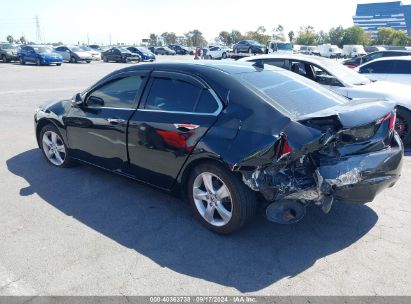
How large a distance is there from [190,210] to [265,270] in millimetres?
1297

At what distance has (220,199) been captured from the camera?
3.36m

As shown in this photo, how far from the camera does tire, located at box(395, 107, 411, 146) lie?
629 cm

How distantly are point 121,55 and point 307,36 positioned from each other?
296 ft


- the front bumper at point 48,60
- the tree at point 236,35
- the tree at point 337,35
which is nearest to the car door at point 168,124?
the front bumper at point 48,60

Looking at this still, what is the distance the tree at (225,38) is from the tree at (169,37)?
16.5 meters

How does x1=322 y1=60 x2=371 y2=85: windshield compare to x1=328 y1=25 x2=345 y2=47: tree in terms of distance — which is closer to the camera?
x1=322 y1=60 x2=371 y2=85: windshield

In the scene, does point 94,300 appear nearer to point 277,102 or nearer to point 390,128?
point 277,102

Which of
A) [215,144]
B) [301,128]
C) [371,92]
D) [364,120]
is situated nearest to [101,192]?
[215,144]

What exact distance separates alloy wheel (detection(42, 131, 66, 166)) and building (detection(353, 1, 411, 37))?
141 metres

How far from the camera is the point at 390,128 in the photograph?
346 centimetres

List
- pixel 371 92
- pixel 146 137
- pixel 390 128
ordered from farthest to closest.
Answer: pixel 371 92, pixel 146 137, pixel 390 128

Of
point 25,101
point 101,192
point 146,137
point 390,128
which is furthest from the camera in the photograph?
point 25,101

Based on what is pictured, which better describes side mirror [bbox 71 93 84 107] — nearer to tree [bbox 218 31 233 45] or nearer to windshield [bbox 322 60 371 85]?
windshield [bbox 322 60 371 85]

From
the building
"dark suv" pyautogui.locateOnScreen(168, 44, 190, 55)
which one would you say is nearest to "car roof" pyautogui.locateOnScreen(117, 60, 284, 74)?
"dark suv" pyautogui.locateOnScreen(168, 44, 190, 55)
